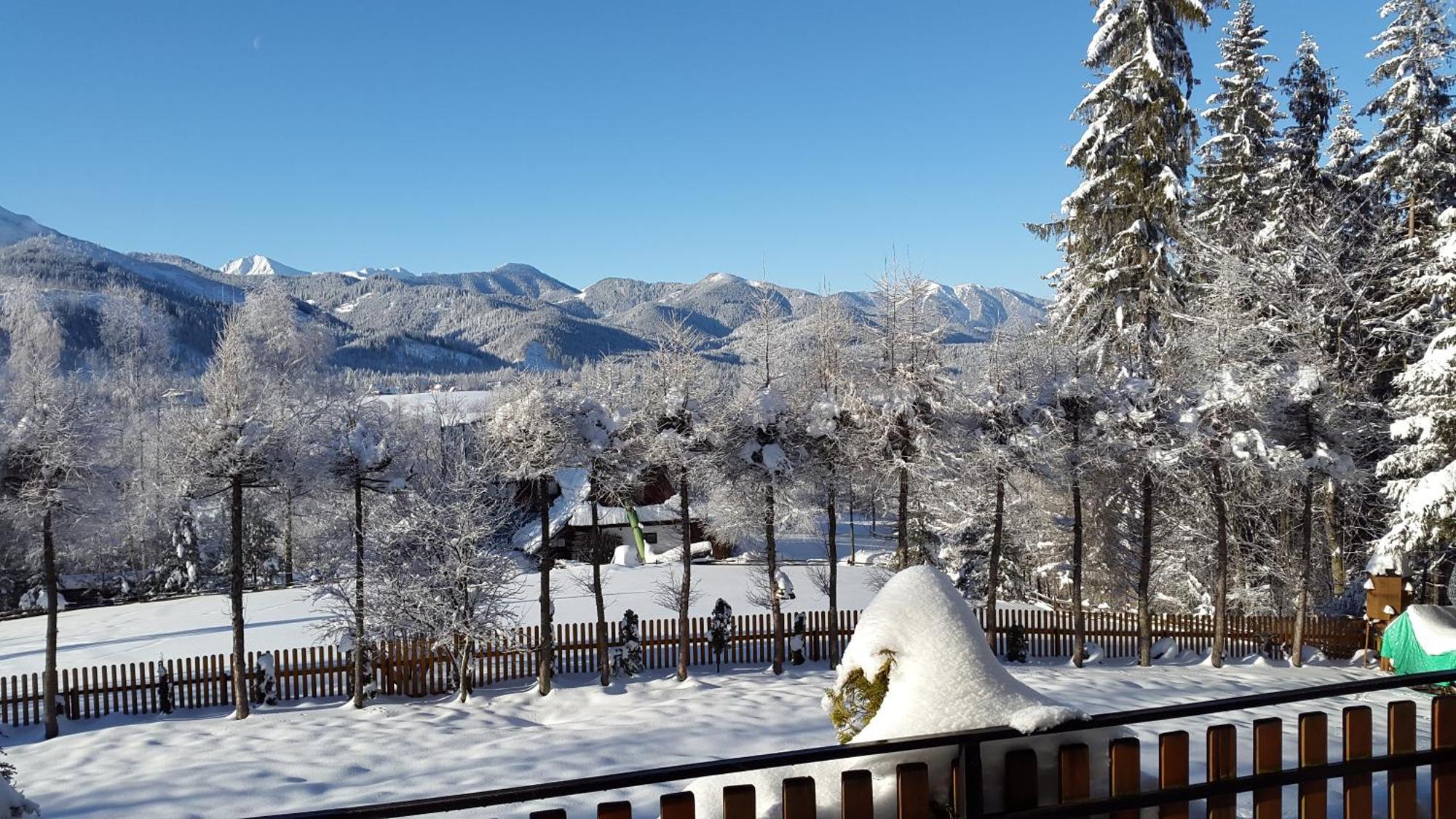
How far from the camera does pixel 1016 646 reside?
1802 cm

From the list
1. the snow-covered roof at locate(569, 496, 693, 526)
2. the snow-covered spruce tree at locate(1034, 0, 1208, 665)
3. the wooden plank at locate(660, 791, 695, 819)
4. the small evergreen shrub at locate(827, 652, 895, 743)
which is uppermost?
the snow-covered spruce tree at locate(1034, 0, 1208, 665)

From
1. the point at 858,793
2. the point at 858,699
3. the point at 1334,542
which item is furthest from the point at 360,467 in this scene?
the point at 1334,542

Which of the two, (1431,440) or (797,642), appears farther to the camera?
(797,642)

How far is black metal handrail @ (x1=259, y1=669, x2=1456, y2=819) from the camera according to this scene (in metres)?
1.95

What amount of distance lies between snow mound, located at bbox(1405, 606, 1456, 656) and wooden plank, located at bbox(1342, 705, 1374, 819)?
36.9 ft

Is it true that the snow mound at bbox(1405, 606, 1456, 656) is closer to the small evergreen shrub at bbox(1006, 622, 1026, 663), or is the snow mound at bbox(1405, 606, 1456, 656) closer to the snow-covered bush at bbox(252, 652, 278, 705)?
the small evergreen shrub at bbox(1006, 622, 1026, 663)

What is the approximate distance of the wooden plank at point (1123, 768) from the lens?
8.46 feet

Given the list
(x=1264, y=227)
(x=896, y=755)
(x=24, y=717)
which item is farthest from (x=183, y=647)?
(x=1264, y=227)

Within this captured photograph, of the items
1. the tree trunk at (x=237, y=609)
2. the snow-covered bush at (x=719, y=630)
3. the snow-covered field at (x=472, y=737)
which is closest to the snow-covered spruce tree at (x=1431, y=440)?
the snow-covered field at (x=472, y=737)

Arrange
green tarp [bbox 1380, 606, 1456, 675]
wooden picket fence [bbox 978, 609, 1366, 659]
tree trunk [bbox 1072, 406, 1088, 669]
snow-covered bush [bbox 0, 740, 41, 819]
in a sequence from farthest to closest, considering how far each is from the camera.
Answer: wooden picket fence [bbox 978, 609, 1366, 659], tree trunk [bbox 1072, 406, 1088, 669], green tarp [bbox 1380, 606, 1456, 675], snow-covered bush [bbox 0, 740, 41, 819]

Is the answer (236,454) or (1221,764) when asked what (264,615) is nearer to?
(236,454)

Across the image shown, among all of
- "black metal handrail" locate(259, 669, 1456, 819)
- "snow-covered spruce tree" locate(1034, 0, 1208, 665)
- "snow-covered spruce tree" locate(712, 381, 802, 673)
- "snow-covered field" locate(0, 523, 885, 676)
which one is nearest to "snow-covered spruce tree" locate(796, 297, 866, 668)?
"snow-covered spruce tree" locate(712, 381, 802, 673)

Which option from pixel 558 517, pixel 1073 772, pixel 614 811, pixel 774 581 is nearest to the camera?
pixel 614 811

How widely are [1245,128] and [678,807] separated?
99.4 ft
